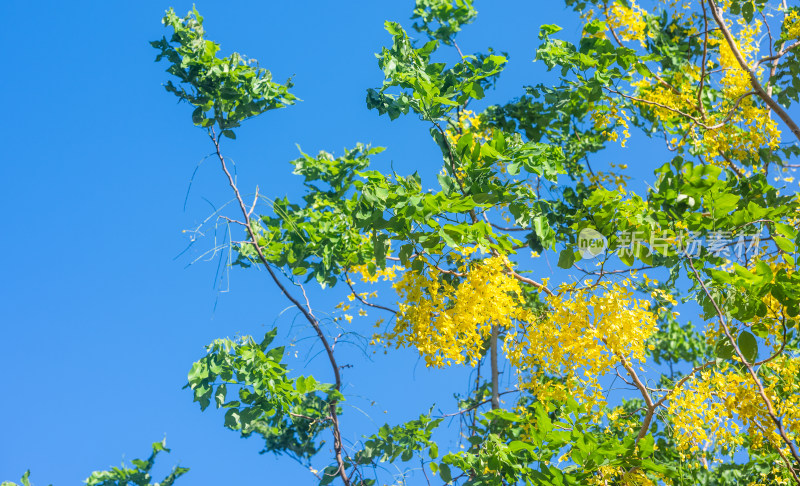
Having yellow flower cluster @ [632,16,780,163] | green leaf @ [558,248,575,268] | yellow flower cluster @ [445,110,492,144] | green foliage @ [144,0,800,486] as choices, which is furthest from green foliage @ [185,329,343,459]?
yellow flower cluster @ [632,16,780,163]

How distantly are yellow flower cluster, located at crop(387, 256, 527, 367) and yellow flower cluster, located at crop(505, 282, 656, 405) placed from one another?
0.69 feet

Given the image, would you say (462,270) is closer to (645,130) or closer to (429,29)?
(429,29)

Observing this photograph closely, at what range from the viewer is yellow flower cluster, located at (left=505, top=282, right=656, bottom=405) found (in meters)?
3.30

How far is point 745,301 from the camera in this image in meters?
2.65

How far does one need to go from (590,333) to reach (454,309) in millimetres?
652

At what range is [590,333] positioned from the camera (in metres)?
3.29

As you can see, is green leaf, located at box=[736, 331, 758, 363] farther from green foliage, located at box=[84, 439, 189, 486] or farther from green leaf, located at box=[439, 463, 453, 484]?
green foliage, located at box=[84, 439, 189, 486]

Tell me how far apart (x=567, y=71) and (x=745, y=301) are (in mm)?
1659

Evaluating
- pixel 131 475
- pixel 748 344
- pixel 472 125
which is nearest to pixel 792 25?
pixel 472 125

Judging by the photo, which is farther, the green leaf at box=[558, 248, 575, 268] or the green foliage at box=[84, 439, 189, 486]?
the green foliage at box=[84, 439, 189, 486]

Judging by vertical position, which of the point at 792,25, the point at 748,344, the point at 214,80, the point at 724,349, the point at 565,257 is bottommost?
the point at 748,344

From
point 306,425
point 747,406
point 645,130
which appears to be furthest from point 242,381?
point 645,130

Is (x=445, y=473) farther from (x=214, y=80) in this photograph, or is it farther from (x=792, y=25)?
(x=792, y=25)

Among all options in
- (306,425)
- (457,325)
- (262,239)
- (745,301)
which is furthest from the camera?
(306,425)
